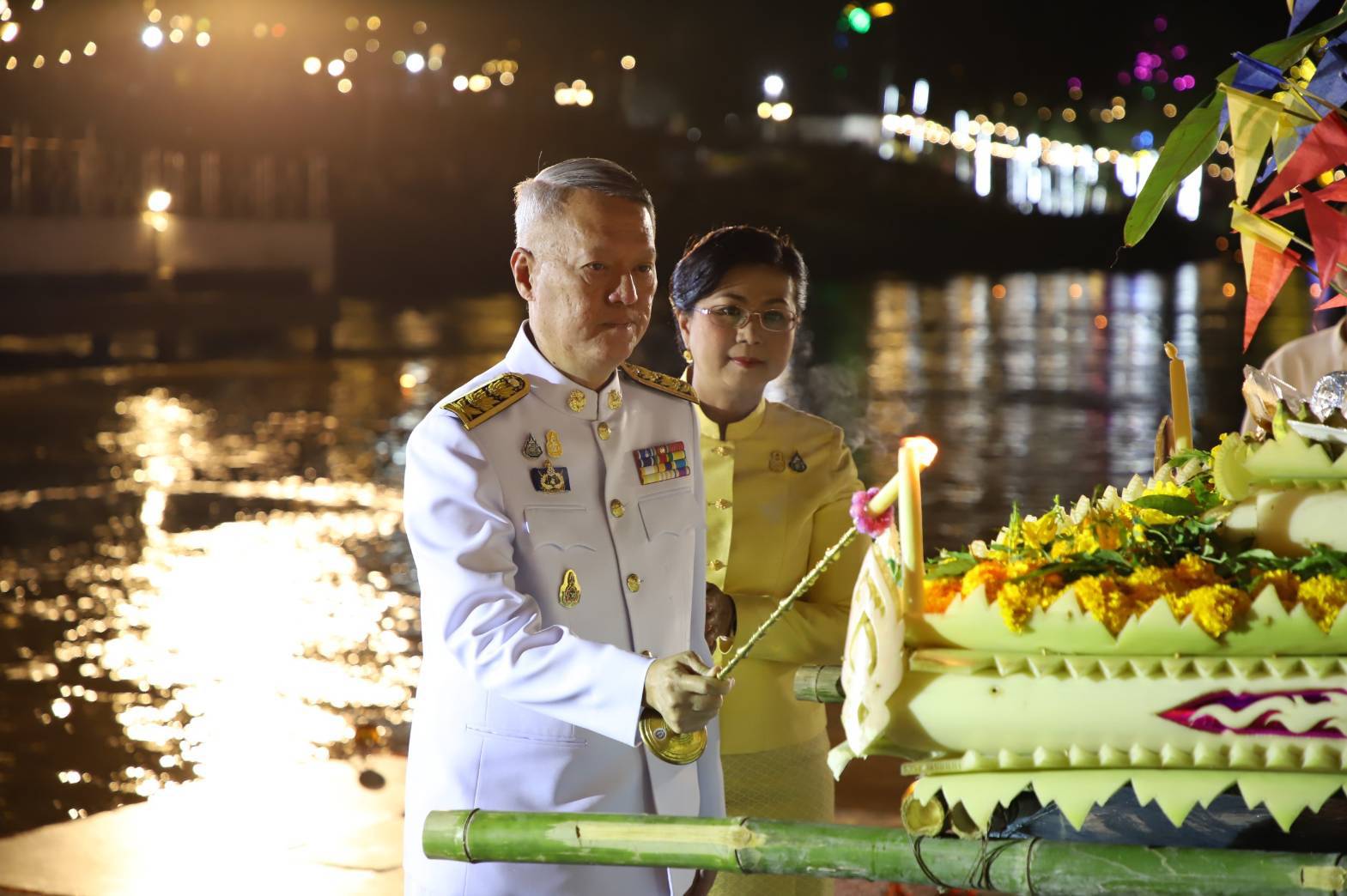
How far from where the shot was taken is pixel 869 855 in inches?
63.9

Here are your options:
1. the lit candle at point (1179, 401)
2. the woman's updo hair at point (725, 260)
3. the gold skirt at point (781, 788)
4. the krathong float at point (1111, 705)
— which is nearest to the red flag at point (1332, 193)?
the krathong float at point (1111, 705)

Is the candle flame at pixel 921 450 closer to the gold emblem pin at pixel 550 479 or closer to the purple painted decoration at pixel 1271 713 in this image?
the purple painted decoration at pixel 1271 713

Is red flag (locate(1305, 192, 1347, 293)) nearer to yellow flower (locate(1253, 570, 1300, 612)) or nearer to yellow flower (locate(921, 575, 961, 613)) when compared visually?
yellow flower (locate(1253, 570, 1300, 612))

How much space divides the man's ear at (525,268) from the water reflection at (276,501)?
3.45m

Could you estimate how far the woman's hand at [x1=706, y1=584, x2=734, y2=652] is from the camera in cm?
275

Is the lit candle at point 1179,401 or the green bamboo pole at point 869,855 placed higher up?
the lit candle at point 1179,401

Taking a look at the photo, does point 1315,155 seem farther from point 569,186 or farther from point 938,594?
point 569,186

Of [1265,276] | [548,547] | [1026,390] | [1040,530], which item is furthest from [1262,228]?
[1026,390]

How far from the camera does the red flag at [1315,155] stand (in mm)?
1673

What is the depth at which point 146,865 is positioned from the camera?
4379 mm

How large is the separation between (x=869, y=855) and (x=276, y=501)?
29.8 feet

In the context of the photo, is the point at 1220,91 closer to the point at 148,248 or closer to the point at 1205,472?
the point at 1205,472

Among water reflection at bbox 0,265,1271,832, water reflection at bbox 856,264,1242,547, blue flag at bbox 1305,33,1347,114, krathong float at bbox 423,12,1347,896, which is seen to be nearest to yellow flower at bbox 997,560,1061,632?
krathong float at bbox 423,12,1347,896

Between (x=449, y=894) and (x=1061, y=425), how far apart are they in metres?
11.9
